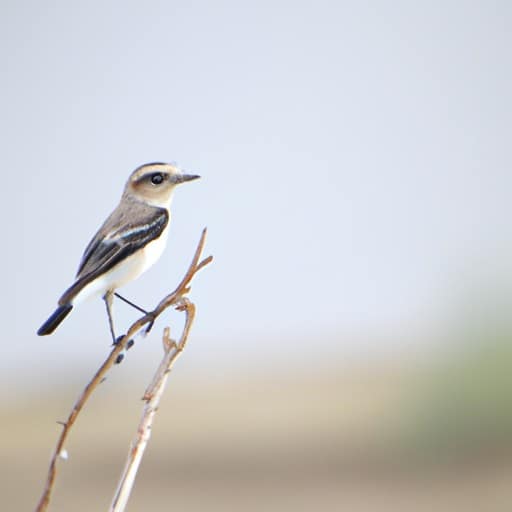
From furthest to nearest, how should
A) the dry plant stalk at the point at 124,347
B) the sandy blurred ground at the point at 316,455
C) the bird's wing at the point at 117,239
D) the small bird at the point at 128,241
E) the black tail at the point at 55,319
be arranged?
the sandy blurred ground at the point at 316,455
the bird's wing at the point at 117,239
the small bird at the point at 128,241
the black tail at the point at 55,319
the dry plant stalk at the point at 124,347

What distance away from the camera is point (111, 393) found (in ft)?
136

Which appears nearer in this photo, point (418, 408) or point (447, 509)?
point (447, 509)

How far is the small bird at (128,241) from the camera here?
352 centimetres

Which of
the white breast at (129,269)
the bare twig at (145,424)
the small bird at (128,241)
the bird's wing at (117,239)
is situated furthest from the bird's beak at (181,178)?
the bare twig at (145,424)

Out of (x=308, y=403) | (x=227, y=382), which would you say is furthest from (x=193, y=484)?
(x=227, y=382)

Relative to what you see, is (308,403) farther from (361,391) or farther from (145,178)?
(145,178)

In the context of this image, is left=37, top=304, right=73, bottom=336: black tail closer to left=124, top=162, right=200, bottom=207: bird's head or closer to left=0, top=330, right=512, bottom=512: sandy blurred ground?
left=124, top=162, right=200, bottom=207: bird's head

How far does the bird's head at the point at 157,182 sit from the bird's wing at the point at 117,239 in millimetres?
111

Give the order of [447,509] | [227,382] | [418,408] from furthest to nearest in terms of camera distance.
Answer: [227,382] → [418,408] → [447,509]

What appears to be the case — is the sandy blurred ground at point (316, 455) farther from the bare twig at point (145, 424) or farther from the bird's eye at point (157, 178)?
the bare twig at point (145, 424)

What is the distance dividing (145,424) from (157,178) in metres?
2.45

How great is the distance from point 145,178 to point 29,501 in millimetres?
19255

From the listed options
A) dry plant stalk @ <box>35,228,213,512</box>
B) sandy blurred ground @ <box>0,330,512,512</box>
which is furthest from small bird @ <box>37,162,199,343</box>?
sandy blurred ground @ <box>0,330,512,512</box>

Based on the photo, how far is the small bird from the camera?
3.52 metres
